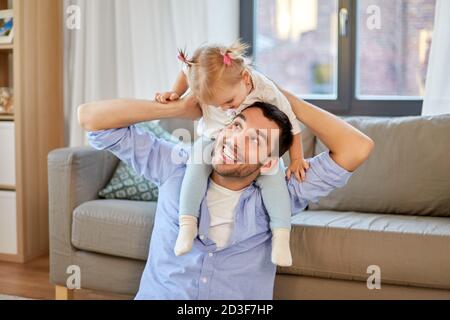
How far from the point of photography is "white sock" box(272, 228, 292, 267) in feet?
5.30

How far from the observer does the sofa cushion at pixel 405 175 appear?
7.65 feet

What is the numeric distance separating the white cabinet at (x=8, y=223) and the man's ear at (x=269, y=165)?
1.94m

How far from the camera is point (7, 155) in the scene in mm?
3180

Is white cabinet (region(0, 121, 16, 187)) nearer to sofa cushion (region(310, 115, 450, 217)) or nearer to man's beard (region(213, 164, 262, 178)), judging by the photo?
sofa cushion (region(310, 115, 450, 217))

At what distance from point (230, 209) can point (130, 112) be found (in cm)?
40

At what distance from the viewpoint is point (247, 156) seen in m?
1.55

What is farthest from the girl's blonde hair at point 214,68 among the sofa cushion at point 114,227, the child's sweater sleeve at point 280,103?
the sofa cushion at point 114,227

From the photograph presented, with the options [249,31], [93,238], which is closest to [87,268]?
[93,238]

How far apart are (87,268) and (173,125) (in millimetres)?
820

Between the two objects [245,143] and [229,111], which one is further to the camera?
[229,111]

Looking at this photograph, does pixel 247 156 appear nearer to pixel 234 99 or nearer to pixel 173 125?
pixel 234 99

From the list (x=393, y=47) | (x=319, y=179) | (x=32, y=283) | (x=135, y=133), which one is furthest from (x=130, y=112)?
(x=393, y=47)

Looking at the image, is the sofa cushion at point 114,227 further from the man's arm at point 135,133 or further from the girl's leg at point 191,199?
the girl's leg at point 191,199

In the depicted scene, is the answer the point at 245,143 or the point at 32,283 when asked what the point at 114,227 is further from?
the point at 245,143
